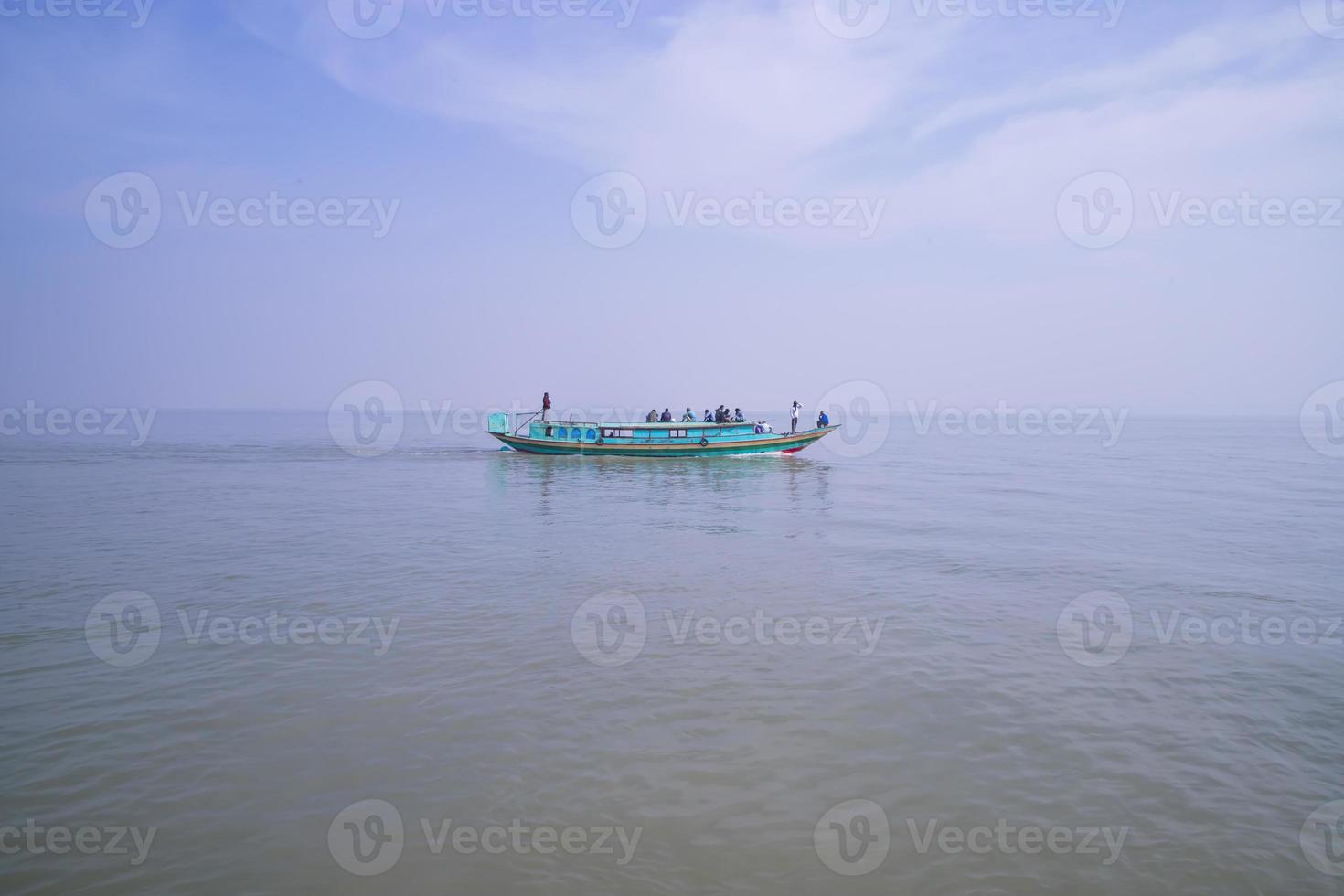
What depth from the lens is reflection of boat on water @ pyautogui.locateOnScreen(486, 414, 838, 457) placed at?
49.7 metres

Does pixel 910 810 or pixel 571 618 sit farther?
pixel 571 618

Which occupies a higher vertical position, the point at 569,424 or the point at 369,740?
the point at 569,424

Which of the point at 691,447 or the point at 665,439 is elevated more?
the point at 665,439

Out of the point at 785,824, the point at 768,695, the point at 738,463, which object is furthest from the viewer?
the point at 738,463

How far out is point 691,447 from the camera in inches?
1944

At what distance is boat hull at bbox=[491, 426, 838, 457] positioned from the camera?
49688 mm

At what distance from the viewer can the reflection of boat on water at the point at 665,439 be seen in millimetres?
49719

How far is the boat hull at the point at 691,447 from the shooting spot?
163 feet

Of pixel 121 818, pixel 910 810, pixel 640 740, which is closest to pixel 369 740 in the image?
pixel 121 818

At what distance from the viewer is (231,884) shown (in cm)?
602

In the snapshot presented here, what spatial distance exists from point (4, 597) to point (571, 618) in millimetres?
12135

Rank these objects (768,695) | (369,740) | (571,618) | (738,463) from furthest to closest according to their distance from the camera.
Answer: (738,463)
(571,618)
(768,695)
(369,740)

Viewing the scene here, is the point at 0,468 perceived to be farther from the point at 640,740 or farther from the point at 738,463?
the point at 640,740

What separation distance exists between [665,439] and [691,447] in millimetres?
2479
